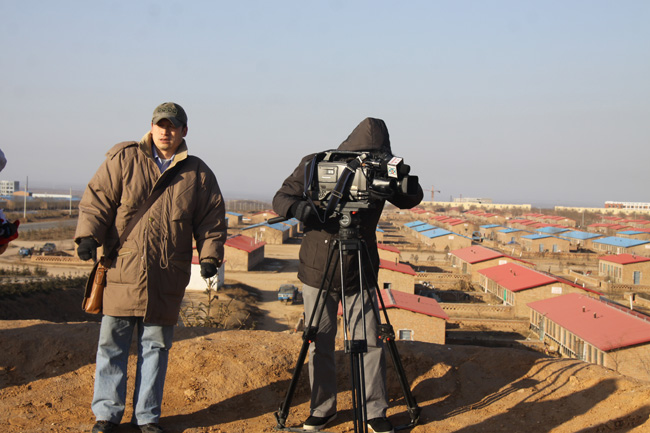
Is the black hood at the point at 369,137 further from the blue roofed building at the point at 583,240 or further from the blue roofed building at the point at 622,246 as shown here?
the blue roofed building at the point at 583,240

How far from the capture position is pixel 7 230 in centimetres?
305

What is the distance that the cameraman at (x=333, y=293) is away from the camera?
3.40 metres

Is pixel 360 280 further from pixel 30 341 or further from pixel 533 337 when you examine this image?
pixel 533 337

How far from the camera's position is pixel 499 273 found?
2841 cm

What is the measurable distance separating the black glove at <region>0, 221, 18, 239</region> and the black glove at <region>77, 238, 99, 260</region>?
1.45 feet

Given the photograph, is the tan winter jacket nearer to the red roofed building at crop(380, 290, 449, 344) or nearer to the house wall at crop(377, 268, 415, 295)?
the red roofed building at crop(380, 290, 449, 344)

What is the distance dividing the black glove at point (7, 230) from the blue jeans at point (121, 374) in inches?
29.3

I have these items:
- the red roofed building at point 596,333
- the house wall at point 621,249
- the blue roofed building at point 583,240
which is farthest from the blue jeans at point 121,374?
the blue roofed building at point 583,240

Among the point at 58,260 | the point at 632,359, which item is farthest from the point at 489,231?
the point at 632,359

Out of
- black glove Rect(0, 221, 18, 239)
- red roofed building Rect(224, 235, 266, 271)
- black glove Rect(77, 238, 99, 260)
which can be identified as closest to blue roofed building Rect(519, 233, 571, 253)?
red roofed building Rect(224, 235, 266, 271)

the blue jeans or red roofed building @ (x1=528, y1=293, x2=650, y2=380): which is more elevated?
the blue jeans

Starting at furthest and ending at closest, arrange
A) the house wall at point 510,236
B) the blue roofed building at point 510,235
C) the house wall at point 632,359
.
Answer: the house wall at point 510,236 < the blue roofed building at point 510,235 < the house wall at point 632,359

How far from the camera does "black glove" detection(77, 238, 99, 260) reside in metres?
2.96

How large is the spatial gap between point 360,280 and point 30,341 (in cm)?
344
